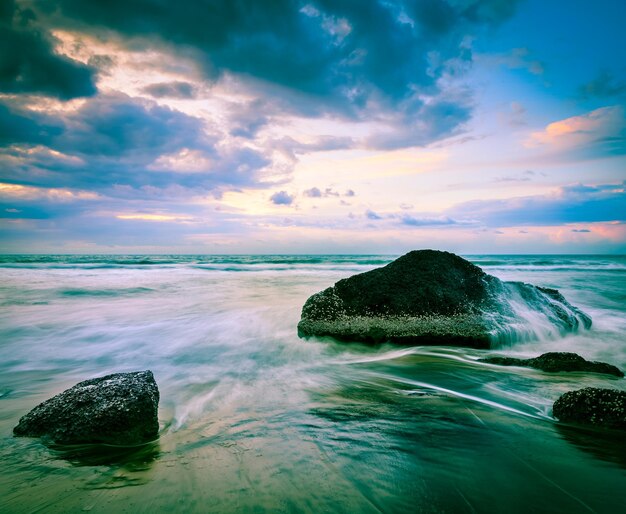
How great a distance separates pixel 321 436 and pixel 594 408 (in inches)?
82.7

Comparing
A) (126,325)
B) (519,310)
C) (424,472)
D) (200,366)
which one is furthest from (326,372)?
(126,325)

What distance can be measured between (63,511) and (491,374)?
418cm

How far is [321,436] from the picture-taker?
265 cm

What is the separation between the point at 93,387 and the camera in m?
2.75

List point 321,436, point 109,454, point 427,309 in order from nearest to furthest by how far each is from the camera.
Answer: point 109,454 < point 321,436 < point 427,309

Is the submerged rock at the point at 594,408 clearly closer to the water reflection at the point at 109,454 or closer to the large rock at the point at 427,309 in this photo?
the large rock at the point at 427,309

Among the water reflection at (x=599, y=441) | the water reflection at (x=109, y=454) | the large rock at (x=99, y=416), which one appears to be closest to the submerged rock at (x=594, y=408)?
the water reflection at (x=599, y=441)

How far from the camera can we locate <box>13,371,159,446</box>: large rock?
2479 mm

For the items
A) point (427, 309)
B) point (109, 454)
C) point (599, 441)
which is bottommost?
point (109, 454)

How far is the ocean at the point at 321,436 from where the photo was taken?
6.39ft

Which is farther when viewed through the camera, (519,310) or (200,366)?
(519,310)

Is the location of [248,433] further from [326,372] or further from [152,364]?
[152,364]

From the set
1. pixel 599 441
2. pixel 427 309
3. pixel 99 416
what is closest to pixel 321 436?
pixel 99 416

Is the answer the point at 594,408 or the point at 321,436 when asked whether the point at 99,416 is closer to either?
the point at 321,436
